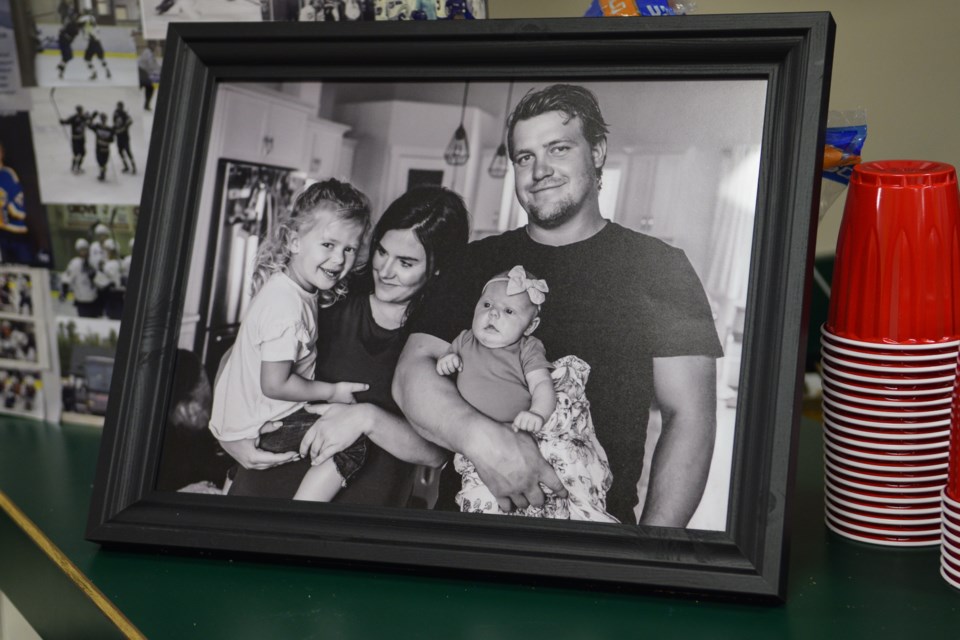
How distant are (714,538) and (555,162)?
32 centimetres

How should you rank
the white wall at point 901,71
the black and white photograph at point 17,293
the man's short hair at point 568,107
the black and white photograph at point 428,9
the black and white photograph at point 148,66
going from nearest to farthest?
1. the man's short hair at point 568,107
2. the black and white photograph at point 428,9
3. the black and white photograph at point 148,66
4. the black and white photograph at point 17,293
5. the white wall at point 901,71

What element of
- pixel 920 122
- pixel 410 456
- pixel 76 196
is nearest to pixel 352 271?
pixel 410 456

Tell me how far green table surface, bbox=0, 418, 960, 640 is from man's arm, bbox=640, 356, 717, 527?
2.8 inches

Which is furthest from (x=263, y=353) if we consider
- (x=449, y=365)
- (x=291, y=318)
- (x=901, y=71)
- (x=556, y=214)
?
(x=901, y=71)

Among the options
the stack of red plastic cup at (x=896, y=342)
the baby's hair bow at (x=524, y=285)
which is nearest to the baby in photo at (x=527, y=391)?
the baby's hair bow at (x=524, y=285)

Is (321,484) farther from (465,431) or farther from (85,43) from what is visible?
(85,43)

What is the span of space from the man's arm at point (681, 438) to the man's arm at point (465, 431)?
7 centimetres

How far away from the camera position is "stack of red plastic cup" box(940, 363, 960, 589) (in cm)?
67

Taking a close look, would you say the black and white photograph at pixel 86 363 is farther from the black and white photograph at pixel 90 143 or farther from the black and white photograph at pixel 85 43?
the black and white photograph at pixel 85 43

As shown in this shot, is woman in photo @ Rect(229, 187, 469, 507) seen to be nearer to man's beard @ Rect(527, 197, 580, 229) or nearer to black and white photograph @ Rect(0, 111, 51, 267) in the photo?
man's beard @ Rect(527, 197, 580, 229)

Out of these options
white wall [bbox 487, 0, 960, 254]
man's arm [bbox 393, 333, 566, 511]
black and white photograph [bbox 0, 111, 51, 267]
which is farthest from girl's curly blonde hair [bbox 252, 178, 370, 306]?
white wall [bbox 487, 0, 960, 254]

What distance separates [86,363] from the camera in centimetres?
117

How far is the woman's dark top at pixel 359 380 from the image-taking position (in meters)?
0.73

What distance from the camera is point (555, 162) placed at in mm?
749
